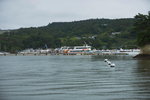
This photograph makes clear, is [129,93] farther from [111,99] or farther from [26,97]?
[26,97]

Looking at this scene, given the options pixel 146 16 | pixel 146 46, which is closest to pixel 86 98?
pixel 146 46

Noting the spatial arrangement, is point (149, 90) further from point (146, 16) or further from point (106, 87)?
point (146, 16)

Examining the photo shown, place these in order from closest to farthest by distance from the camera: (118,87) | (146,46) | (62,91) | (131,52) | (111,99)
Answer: (111,99) < (62,91) < (118,87) < (146,46) < (131,52)

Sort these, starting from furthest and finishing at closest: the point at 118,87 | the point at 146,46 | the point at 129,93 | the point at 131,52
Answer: the point at 131,52, the point at 146,46, the point at 118,87, the point at 129,93

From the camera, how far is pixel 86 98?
23703 mm

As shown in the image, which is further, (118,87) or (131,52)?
(131,52)

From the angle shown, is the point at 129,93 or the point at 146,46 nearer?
the point at 129,93

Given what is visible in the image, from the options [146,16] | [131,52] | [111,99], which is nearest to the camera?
[111,99]

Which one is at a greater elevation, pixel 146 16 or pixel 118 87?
pixel 146 16

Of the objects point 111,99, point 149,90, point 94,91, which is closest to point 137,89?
point 149,90

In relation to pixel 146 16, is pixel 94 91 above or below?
below

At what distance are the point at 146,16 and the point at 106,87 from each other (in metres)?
88.3

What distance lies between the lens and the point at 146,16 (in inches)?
4532

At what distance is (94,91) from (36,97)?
406cm
